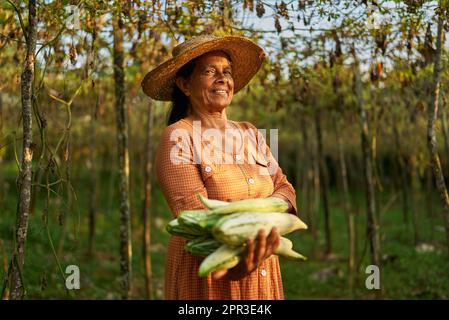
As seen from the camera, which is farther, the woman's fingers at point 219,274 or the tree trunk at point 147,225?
the tree trunk at point 147,225

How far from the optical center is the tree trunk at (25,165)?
313 centimetres

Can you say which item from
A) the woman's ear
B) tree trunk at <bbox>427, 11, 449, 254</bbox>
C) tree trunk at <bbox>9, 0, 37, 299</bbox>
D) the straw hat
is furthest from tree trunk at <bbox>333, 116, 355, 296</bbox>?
tree trunk at <bbox>9, 0, 37, 299</bbox>

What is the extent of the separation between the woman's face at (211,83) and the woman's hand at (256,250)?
966mm

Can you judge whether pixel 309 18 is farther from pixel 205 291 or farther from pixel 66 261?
pixel 66 261

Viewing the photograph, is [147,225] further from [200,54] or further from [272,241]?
[272,241]

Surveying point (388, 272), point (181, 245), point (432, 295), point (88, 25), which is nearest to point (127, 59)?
point (88, 25)

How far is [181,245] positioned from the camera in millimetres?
2824

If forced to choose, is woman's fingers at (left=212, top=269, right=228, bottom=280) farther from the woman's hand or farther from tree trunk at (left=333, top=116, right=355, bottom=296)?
tree trunk at (left=333, top=116, right=355, bottom=296)

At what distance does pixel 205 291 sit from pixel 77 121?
42.8 ft

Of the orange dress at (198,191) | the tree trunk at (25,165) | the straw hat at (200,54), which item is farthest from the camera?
the tree trunk at (25,165)

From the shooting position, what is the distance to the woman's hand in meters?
2.24

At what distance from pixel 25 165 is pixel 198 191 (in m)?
1.04

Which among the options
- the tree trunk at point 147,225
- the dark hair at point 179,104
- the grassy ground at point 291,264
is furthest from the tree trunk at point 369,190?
the dark hair at point 179,104

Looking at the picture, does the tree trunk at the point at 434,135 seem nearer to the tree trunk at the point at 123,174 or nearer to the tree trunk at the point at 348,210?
the tree trunk at the point at 123,174
